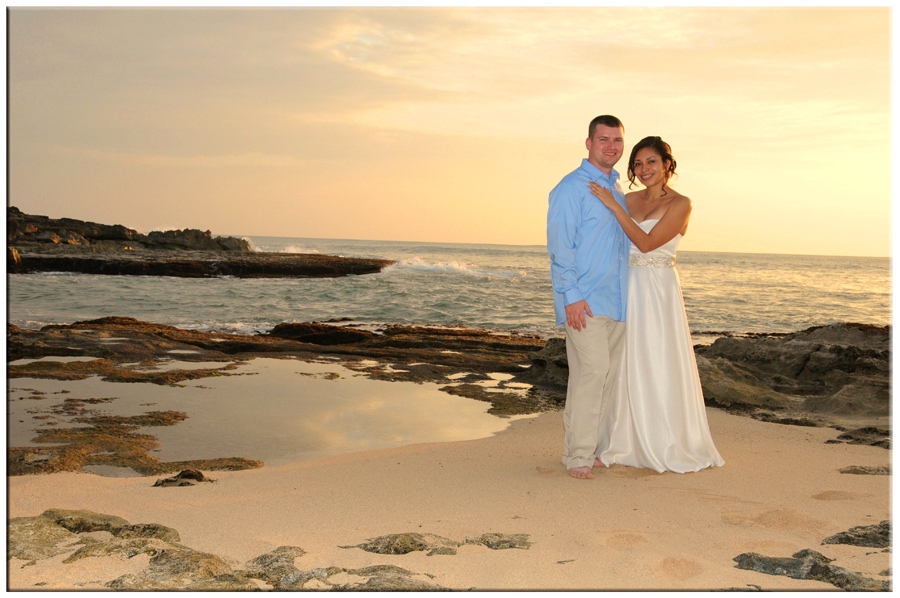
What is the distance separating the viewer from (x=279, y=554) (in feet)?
9.35

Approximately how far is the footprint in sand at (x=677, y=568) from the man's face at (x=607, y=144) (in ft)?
7.52

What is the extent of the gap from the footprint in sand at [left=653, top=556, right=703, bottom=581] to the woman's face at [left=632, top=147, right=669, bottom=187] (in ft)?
7.94

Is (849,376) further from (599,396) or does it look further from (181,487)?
(181,487)

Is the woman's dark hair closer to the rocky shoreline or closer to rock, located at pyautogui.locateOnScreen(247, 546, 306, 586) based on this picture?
the rocky shoreline

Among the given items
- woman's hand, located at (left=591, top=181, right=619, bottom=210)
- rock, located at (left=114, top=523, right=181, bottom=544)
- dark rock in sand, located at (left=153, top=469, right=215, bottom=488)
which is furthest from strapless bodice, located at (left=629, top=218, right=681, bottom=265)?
rock, located at (left=114, top=523, right=181, bottom=544)

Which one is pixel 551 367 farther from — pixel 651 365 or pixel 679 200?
pixel 679 200

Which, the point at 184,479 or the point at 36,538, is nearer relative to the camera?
the point at 36,538

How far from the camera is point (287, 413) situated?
244 inches

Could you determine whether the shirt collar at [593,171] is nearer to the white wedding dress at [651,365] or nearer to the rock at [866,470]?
the white wedding dress at [651,365]

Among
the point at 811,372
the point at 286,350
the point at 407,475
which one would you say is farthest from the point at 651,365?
the point at 286,350

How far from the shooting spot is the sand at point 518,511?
2.73 meters

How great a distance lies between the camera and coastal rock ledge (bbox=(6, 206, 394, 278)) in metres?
29.9

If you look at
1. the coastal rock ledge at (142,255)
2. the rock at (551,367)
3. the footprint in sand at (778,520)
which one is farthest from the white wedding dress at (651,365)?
the coastal rock ledge at (142,255)

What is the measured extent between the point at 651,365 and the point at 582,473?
0.85 meters
